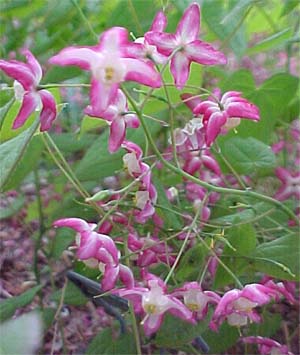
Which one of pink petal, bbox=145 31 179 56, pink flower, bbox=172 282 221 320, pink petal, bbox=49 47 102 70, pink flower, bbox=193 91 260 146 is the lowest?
pink flower, bbox=172 282 221 320

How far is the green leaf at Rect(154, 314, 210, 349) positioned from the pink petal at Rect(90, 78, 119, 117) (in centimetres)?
23

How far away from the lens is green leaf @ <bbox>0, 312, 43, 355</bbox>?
444mm

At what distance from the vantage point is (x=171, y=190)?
2.28 feet

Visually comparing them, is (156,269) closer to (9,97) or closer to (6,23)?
(9,97)

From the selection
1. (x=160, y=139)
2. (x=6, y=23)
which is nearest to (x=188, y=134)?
(x=160, y=139)

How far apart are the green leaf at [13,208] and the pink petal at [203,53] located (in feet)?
1.19

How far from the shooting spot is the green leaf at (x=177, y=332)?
0.60m

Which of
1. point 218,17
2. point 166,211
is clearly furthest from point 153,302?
point 218,17

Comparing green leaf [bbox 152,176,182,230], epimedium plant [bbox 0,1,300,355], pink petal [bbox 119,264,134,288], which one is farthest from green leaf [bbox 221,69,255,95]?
pink petal [bbox 119,264,134,288]

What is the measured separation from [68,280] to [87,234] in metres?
0.20

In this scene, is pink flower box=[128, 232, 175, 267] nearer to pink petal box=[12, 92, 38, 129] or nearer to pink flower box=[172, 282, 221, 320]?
pink flower box=[172, 282, 221, 320]

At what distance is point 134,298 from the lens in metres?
0.54

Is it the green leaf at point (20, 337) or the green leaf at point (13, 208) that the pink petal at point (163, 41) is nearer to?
the green leaf at point (20, 337)

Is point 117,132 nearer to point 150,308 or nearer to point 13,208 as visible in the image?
point 150,308
